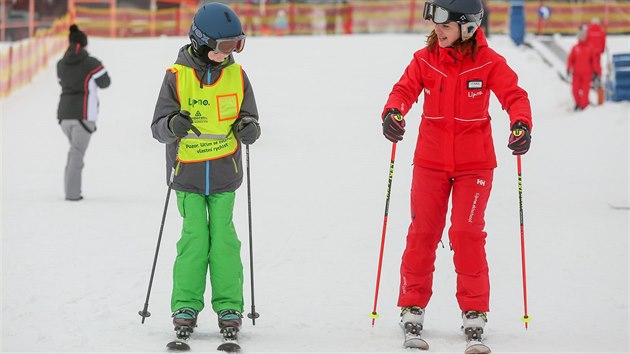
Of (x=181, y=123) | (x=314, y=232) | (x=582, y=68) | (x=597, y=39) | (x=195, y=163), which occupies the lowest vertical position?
(x=314, y=232)

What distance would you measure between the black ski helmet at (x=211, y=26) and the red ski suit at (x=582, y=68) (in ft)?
47.9

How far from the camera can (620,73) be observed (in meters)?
20.3

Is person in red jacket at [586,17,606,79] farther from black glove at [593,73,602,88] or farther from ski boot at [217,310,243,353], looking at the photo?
ski boot at [217,310,243,353]

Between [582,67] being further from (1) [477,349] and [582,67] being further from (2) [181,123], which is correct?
(2) [181,123]

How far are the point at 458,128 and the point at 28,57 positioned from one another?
64.4 ft

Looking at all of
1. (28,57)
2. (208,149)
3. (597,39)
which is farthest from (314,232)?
(28,57)

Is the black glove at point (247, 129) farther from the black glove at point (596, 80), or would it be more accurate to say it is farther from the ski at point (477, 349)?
the black glove at point (596, 80)

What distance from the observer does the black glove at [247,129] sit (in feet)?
20.3

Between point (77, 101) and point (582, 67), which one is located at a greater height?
point (582, 67)

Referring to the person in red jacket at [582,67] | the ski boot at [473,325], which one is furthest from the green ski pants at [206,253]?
the person in red jacket at [582,67]

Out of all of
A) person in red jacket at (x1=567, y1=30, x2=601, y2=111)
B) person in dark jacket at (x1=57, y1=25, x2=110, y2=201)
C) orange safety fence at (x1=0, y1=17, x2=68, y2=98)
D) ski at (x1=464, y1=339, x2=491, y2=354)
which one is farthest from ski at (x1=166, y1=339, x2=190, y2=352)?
orange safety fence at (x1=0, y1=17, x2=68, y2=98)

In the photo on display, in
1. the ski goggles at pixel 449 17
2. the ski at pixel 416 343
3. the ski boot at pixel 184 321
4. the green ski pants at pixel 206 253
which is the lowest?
the ski at pixel 416 343

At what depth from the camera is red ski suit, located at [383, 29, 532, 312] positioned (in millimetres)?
6250

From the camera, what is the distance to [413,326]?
20.9 ft
